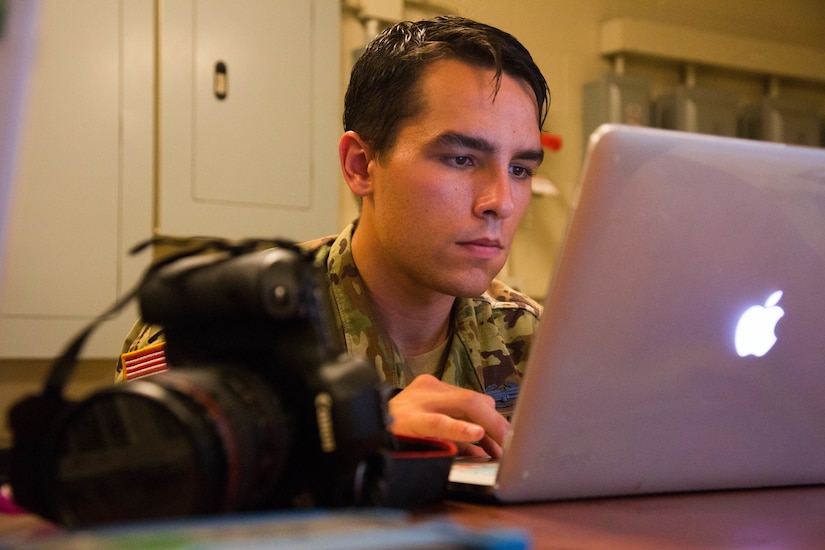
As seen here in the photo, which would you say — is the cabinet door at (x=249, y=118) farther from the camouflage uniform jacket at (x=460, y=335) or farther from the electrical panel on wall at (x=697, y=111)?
the electrical panel on wall at (x=697, y=111)

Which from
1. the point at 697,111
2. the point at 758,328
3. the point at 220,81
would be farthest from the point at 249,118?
the point at 758,328

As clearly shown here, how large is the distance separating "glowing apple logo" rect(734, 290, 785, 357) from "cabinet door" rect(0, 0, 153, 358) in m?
1.79

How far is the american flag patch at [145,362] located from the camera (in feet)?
3.52

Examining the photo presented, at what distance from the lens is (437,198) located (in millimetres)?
1242

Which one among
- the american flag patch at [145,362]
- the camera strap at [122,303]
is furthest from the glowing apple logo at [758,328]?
the american flag patch at [145,362]

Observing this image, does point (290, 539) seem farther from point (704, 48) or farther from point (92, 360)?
point (704, 48)

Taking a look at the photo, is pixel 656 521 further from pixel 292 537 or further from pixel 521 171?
pixel 521 171

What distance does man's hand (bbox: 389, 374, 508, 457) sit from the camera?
78 cm

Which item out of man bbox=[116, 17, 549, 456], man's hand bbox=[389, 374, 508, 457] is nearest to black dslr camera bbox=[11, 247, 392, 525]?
man's hand bbox=[389, 374, 508, 457]

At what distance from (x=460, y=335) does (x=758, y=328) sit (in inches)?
29.9

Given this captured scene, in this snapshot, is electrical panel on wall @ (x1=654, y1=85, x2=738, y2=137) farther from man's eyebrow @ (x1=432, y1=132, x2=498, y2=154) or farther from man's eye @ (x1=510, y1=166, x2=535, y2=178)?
man's eyebrow @ (x1=432, y1=132, x2=498, y2=154)

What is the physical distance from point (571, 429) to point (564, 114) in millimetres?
2455

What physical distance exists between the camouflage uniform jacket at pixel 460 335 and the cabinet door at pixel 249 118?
885 mm

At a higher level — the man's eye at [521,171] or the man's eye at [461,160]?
the man's eye at [461,160]
